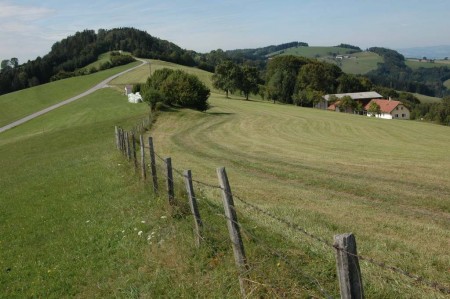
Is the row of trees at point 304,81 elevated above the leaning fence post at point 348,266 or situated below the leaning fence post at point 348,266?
below

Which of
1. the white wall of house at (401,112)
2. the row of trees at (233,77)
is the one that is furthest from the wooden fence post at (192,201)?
the white wall of house at (401,112)

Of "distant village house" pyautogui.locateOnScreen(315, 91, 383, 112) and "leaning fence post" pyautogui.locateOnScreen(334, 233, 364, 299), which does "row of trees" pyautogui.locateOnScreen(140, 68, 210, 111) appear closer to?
"leaning fence post" pyautogui.locateOnScreen(334, 233, 364, 299)

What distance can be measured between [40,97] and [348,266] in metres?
127

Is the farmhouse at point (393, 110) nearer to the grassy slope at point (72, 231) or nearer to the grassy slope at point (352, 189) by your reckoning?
the grassy slope at point (352, 189)

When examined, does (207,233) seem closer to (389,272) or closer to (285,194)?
(389,272)

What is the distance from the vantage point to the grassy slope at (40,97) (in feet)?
332

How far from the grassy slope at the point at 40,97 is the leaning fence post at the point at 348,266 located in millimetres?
93811

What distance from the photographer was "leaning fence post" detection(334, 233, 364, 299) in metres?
4.19

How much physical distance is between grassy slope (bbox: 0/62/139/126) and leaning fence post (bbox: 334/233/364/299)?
308 ft

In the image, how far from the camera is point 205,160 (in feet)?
89.9

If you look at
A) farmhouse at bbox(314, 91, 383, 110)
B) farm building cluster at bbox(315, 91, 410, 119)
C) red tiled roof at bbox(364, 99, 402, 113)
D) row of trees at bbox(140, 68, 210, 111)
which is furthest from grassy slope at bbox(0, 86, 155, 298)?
red tiled roof at bbox(364, 99, 402, 113)

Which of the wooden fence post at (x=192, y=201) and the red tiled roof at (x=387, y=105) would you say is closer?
the wooden fence post at (x=192, y=201)

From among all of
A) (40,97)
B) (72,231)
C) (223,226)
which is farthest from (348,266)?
(40,97)

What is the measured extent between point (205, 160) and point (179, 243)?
1832 centimetres
